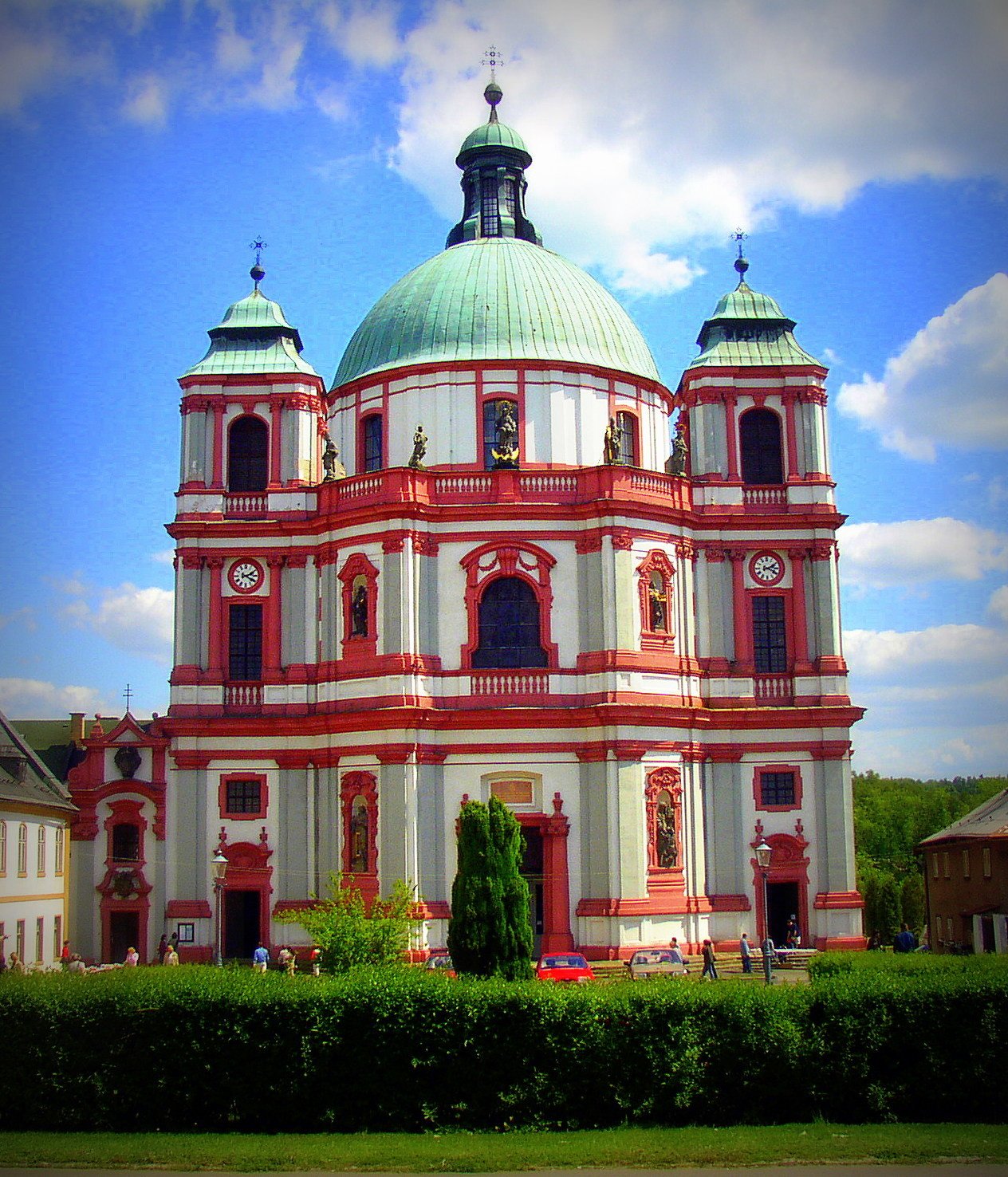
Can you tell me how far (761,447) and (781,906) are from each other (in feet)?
53.8

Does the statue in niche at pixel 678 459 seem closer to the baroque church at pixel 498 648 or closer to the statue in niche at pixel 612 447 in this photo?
the baroque church at pixel 498 648

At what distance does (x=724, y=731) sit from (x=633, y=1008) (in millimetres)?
27032

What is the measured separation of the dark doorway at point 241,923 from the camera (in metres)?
49.2

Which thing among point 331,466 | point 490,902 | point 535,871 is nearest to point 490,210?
point 331,466

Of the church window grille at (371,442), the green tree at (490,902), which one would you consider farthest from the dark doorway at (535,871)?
the green tree at (490,902)

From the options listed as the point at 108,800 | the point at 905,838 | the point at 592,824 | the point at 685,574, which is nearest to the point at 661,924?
the point at 592,824

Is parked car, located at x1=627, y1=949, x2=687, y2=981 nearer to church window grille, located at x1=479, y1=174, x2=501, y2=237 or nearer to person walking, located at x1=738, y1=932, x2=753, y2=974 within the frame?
person walking, located at x1=738, y1=932, x2=753, y2=974

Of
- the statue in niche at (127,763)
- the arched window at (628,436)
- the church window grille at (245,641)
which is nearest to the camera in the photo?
the statue in niche at (127,763)

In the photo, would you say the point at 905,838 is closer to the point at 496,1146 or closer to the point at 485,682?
the point at 485,682

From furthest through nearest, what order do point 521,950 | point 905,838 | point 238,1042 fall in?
point 905,838
point 521,950
point 238,1042

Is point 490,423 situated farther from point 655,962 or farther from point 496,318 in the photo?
point 655,962

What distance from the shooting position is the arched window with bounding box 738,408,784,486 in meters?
53.1

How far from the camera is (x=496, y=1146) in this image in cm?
2189

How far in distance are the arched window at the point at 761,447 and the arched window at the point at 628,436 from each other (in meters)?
3.83
